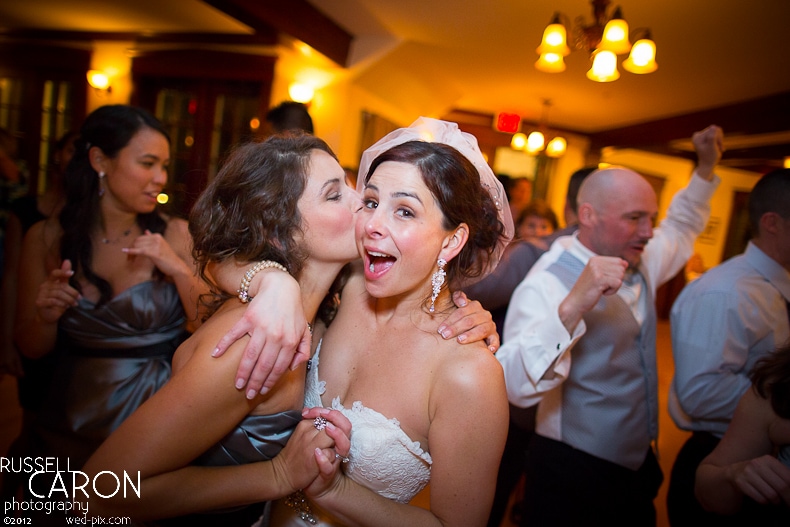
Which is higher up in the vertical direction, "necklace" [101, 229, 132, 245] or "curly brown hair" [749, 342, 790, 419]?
"curly brown hair" [749, 342, 790, 419]

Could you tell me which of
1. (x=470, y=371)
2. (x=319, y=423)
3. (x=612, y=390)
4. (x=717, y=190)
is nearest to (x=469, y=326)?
(x=470, y=371)

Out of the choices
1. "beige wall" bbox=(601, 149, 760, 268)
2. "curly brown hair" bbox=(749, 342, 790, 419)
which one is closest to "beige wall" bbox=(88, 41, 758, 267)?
"curly brown hair" bbox=(749, 342, 790, 419)

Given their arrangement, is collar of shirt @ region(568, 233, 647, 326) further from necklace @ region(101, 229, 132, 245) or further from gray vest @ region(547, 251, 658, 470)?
necklace @ region(101, 229, 132, 245)

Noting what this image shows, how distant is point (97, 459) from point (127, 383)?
83 centimetres

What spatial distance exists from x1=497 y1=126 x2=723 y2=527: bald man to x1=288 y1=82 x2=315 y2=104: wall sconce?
423cm

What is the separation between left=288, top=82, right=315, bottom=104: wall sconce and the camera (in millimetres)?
5648

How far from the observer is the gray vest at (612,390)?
2.07 m

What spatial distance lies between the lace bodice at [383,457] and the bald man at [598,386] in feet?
2.31

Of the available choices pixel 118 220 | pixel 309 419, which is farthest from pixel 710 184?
pixel 118 220

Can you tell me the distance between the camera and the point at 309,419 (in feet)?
4.26

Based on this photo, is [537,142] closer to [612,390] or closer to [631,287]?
[631,287]

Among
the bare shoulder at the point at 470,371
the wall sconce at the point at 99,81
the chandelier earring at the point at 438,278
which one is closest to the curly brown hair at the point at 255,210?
the chandelier earring at the point at 438,278

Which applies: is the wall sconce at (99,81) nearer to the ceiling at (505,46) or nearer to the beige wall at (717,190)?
the ceiling at (505,46)

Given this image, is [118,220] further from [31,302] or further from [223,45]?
[223,45]
